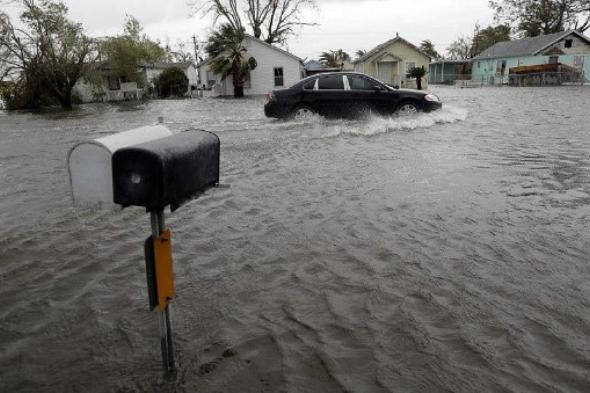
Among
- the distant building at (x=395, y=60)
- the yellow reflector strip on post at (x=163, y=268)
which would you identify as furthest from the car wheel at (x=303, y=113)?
the distant building at (x=395, y=60)

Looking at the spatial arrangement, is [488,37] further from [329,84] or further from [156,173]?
[156,173]

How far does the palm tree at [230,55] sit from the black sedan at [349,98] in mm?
24598

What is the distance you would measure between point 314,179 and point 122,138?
520cm

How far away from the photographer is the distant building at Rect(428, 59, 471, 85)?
213 ft

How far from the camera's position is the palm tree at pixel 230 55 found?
37.2 metres

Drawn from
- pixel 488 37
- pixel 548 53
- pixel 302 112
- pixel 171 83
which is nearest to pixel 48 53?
pixel 171 83

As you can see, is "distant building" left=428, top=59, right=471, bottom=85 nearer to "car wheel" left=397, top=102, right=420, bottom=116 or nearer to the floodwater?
"car wheel" left=397, top=102, right=420, bottom=116

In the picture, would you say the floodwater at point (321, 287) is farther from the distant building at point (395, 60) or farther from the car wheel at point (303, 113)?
the distant building at point (395, 60)

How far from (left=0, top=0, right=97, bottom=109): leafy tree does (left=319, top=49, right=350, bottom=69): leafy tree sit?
130ft

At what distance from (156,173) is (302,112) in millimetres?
12745

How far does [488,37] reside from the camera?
258 feet

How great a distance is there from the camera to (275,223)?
532cm

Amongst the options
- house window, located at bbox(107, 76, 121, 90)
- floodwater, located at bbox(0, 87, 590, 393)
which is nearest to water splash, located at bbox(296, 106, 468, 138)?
floodwater, located at bbox(0, 87, 590, 393)

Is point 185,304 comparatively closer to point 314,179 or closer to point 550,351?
point 550,351
